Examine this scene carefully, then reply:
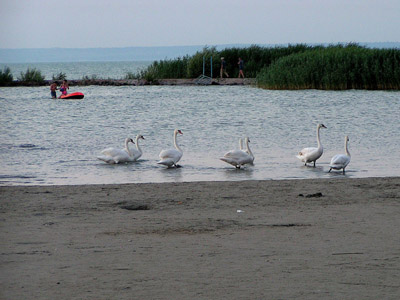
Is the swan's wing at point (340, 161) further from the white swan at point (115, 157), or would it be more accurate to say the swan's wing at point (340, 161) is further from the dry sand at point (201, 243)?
the white swan at point (115, 157)

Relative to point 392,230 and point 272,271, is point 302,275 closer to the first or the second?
point 272,271

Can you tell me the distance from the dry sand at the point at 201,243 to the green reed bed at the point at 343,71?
102 ft

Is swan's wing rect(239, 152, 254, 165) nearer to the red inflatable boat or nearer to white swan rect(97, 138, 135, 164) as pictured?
white swan rect(97, 138, 135, 164)

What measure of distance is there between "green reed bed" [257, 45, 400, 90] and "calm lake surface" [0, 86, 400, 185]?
A: 2.69 feet

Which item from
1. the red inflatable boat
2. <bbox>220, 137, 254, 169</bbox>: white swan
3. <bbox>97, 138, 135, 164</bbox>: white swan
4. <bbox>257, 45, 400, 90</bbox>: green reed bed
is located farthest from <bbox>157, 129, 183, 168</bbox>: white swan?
<bbox>257, 45, 400, 90</bbox>: green reed bed

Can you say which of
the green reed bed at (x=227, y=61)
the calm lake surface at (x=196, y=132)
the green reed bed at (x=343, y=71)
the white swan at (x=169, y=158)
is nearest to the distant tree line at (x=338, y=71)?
the green reed bed at (x=343, y=71)

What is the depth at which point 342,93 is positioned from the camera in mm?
41000

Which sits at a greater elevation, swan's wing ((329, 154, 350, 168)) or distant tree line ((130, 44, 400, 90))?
distant tree line ((130, 44, 400, 90))

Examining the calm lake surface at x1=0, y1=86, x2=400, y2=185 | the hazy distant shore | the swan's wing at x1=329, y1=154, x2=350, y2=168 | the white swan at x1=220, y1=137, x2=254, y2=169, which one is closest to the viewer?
the swan's wing at x1=329, y1=154, x2=350, y2=168

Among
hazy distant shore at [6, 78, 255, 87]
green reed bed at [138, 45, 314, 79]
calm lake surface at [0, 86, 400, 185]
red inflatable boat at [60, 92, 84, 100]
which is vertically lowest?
calm lake surface at [0, 86, 400, 185]

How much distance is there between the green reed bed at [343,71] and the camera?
135 feet

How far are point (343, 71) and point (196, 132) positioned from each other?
20.2m

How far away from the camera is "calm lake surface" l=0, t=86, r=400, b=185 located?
14.6 metres

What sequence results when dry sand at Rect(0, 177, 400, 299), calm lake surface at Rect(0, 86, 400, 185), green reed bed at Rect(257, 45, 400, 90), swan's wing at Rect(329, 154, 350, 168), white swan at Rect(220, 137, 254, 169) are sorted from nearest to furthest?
dry sand at Rect(0, 177, 400, 299)
swan's wing at Rect(329, 154, 350, 168)
calm lake surface at Rect(0, 86, 400, 185)
white swan at Rect(220, 137, 254, 169)
green reed bed at Rect(257, 45, 400, 90)
